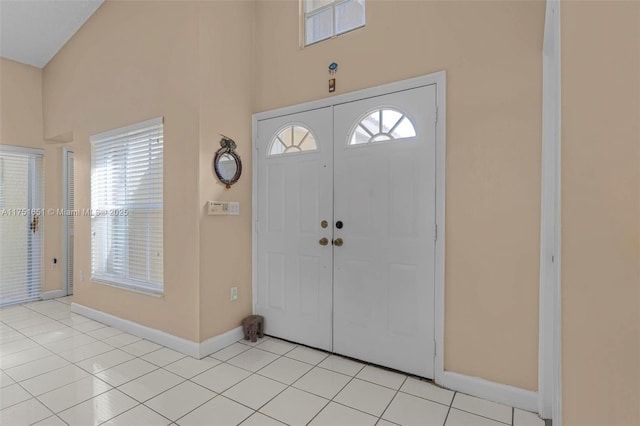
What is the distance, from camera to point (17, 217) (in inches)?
167

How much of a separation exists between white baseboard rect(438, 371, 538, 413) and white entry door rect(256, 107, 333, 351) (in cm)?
102

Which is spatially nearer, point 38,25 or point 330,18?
point 330,18

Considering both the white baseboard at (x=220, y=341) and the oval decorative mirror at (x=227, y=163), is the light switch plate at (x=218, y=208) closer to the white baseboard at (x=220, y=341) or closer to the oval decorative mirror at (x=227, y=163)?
the oval decorative mirror at (x=227, y=163)

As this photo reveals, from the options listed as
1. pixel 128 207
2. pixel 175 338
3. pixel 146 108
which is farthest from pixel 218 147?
pixel 175 338

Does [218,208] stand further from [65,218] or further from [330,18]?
[65,218]

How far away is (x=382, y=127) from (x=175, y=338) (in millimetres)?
2646

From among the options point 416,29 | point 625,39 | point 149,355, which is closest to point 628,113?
point 625,39

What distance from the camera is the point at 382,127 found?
253cm

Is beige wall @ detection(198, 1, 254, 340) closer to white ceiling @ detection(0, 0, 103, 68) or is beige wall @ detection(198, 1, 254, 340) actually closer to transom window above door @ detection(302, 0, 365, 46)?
transom window above door @ detection(302, 0, 365, 46)

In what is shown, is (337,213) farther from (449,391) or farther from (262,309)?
(449,391)

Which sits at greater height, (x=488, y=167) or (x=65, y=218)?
(x=488, y=167)

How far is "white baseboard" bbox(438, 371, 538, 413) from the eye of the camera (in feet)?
6.53

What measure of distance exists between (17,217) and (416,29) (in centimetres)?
543

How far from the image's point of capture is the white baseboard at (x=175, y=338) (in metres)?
2.75
